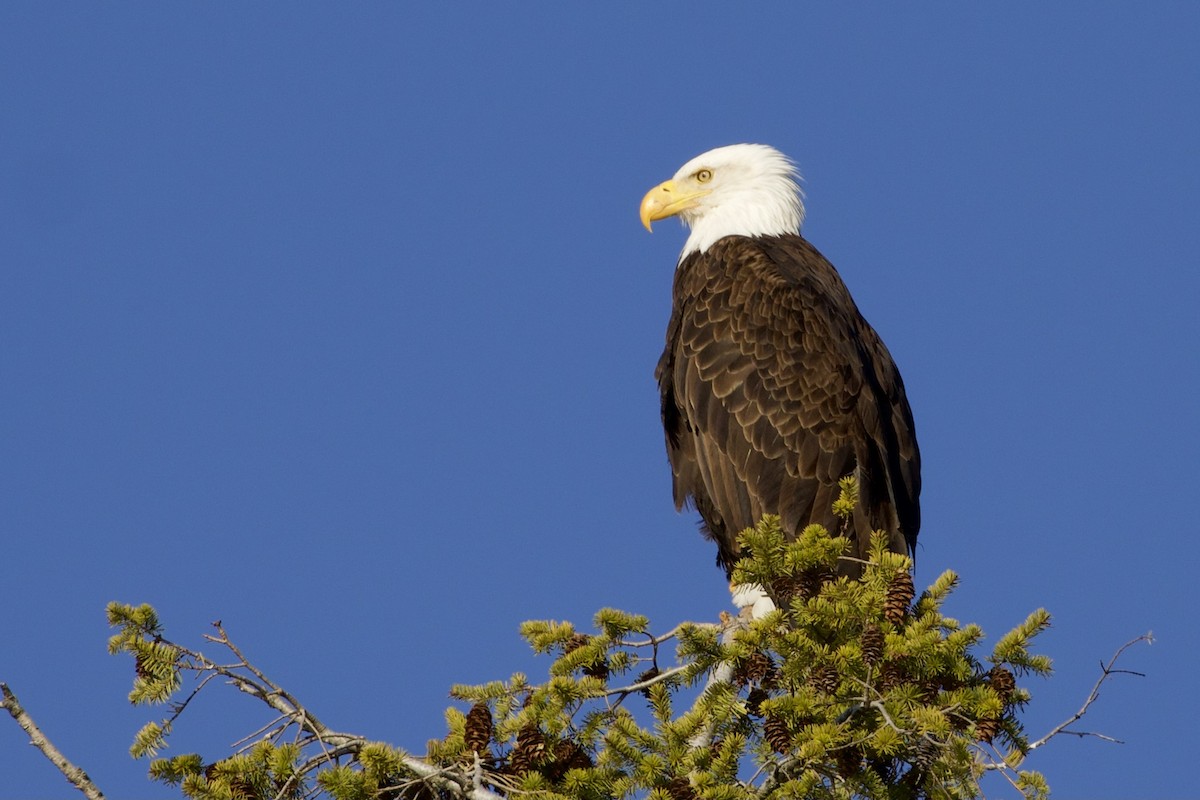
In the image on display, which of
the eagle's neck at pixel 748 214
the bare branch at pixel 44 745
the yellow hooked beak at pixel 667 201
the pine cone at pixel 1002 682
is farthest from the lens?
the yellow hooked beak at pixel 667 201

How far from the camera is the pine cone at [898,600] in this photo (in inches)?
154

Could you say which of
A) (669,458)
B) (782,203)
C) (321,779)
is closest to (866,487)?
(669,458)

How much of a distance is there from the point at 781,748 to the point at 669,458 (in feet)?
8.95

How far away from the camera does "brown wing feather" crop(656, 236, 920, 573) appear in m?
5.89

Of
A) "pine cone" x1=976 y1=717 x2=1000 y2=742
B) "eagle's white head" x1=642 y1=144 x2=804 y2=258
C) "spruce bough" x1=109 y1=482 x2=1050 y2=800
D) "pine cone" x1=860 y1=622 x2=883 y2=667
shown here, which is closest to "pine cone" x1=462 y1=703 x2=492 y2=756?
"spruce bough" x1=109 y1=482 x2=1050 y2=800

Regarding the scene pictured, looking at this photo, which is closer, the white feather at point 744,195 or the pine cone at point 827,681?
the pine cone at point 827,681

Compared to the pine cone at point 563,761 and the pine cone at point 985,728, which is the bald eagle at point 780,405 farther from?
the pine cone at point 563,761

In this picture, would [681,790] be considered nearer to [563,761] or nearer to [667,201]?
[563,761]

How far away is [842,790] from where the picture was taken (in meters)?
3.87

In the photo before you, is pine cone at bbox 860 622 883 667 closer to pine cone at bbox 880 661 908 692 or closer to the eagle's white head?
pine cone at bbox 880 661 908 692

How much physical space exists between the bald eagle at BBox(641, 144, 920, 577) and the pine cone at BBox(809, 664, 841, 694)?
1.71 metres

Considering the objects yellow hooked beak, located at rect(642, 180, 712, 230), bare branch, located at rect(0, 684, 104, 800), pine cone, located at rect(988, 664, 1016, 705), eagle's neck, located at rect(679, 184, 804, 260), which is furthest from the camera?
yellow hooked beak, located at rect(642, 180, 712, 230)

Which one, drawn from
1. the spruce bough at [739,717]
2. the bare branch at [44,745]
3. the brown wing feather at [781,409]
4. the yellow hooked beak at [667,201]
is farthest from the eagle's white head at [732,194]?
the bare branch at [44,745]

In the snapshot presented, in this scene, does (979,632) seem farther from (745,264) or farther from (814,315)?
(745,264)
